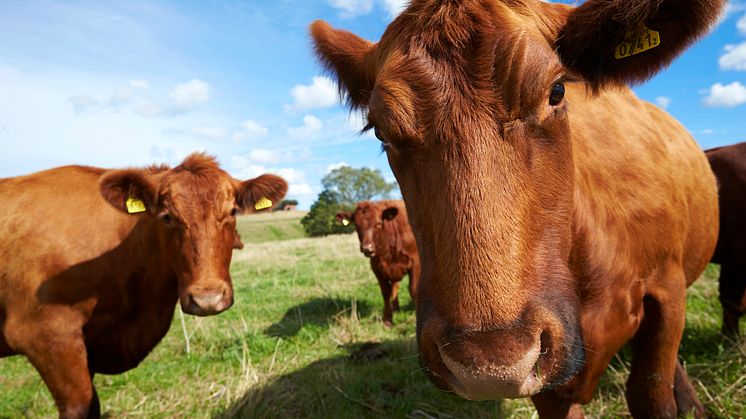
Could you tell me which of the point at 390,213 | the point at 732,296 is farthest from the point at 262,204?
the point at 732,296

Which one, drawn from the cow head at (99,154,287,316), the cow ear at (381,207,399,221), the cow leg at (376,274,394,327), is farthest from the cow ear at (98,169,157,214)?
the cow ear at (381,207,399,221)

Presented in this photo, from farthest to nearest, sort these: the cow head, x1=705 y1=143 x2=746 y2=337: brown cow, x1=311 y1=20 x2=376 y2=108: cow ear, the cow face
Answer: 1. the cow face
2. x1=705 y1=143 x2=746 y2=337: brown cow
3. the cow head
4. x1=311 y1=20 x2=376 y2=108: cow ear

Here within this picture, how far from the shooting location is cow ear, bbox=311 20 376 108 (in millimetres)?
2576

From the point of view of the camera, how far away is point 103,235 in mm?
4125

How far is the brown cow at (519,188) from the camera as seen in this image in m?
1.28

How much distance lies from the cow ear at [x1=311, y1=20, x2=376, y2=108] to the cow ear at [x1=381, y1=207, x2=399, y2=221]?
6.99 metres

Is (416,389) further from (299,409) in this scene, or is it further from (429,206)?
(429,206)

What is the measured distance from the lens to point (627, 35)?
6.07 feet

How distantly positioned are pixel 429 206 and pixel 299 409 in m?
3.36

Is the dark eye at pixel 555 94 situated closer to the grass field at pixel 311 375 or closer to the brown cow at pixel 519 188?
the brown cow at pixel 519 188

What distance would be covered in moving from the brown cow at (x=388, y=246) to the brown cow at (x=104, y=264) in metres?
4.53

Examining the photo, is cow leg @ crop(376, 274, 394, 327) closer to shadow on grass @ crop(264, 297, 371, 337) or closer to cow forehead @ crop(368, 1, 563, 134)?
shadow on grass @ crop(264, 297, 371, 337)

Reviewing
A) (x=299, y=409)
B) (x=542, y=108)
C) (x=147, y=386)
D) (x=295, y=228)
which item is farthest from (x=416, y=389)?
(x=295, y=228)

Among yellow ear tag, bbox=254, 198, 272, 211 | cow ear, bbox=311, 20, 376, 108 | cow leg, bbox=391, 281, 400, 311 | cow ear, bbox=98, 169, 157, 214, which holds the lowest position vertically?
cow leg, bbox=391, 281, 400, 311
